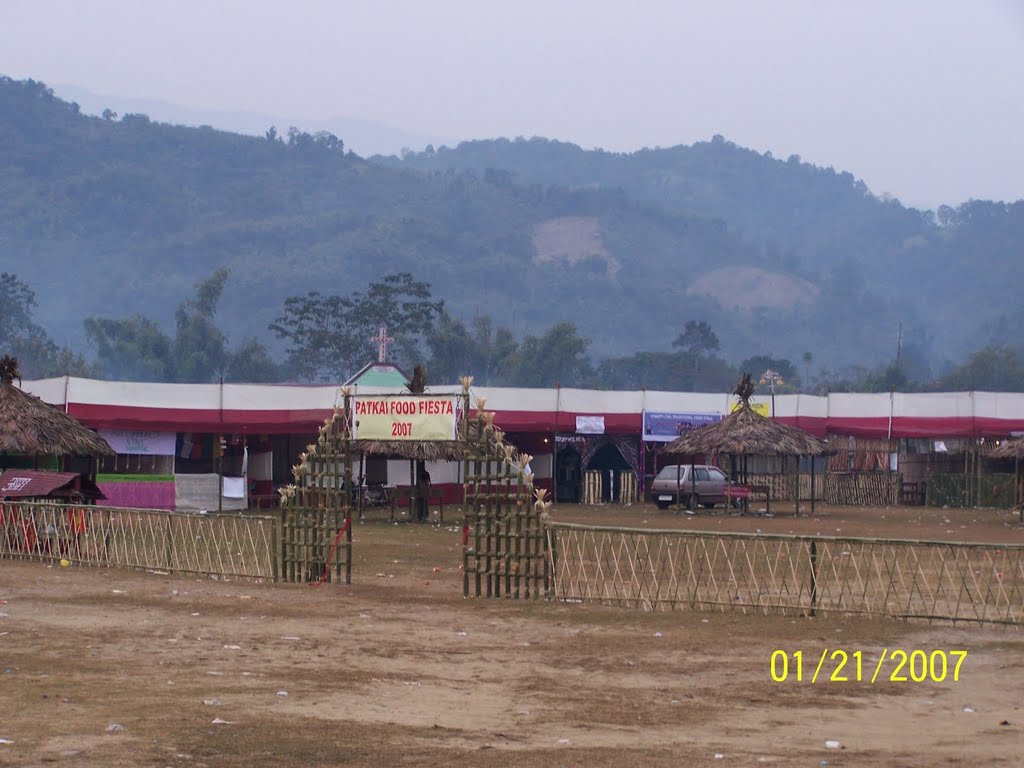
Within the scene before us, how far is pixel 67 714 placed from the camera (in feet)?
35.9

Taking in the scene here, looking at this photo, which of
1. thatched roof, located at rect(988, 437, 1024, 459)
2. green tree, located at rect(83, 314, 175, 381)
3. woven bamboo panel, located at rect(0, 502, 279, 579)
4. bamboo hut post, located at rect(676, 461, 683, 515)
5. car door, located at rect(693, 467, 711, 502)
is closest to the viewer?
woven bamboo panel, located at rect(0, 502, 279, 579)

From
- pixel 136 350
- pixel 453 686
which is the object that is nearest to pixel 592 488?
pixel 453 686

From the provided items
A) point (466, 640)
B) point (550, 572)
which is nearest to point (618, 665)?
point (466, 640)

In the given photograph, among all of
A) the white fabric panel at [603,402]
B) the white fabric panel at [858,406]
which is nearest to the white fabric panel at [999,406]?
the white fabric panel at [858,406]

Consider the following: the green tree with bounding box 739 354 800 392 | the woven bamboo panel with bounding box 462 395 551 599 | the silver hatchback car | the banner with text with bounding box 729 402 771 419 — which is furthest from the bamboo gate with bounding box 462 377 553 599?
the green tree with bounding box 739 354 800 392

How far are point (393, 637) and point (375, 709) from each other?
379 cm

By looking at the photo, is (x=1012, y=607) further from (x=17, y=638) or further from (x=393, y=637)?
(x=17, y=638)

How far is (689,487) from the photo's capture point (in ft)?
139

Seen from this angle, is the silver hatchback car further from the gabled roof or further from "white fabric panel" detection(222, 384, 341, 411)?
the gabled roof

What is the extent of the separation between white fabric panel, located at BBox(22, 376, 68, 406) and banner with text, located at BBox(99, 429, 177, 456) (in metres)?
1.38

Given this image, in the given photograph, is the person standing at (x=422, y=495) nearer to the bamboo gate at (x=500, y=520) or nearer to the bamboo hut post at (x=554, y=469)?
the bamboo hut post at (x=554, y=469)

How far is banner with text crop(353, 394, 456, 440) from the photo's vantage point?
66.9 ft

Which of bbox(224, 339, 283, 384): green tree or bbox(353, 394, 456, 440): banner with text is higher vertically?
bbox(224, 339, 283, 384): green tree

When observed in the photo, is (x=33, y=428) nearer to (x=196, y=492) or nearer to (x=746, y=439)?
(x=196, y=492)
